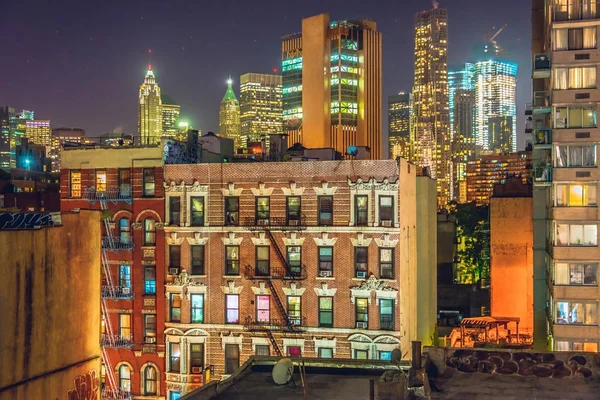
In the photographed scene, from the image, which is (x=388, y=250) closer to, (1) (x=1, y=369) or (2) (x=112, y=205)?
(2) (x=112, y=205)

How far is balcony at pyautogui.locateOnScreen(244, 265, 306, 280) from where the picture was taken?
44562 mm

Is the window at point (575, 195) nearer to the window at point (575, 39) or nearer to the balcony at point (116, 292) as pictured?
the window at point (575, 39)

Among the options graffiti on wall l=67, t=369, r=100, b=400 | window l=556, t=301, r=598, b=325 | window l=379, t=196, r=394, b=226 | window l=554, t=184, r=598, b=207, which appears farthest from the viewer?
window l=554, t=184, r=598, b=207

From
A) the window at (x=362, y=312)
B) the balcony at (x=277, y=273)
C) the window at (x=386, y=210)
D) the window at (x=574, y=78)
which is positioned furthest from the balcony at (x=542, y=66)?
the balcony at (x=277, y=273)

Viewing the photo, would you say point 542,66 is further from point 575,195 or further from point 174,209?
point 174,209

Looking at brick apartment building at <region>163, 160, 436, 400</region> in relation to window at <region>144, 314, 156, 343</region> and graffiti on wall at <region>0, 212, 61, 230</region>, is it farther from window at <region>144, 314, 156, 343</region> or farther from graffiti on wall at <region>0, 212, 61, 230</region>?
graffiti on wall at <region>0, 212, 61, 230</region>

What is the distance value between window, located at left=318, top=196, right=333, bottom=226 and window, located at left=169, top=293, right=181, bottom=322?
33.6 feet

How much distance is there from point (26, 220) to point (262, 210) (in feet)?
47.6

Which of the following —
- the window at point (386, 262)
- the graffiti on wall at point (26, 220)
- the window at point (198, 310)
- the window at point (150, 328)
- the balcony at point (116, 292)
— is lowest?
the window at point (150, 328)

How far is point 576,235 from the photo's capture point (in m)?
46.6

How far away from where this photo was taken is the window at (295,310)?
44688 mm

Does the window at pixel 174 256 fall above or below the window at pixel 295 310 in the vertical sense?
above

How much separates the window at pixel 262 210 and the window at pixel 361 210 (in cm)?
540

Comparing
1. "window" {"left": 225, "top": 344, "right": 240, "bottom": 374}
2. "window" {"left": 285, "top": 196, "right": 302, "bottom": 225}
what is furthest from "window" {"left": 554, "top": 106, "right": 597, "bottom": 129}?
"window" {"left": 225, "top": 344, "right": 240, "bottom": 374}
